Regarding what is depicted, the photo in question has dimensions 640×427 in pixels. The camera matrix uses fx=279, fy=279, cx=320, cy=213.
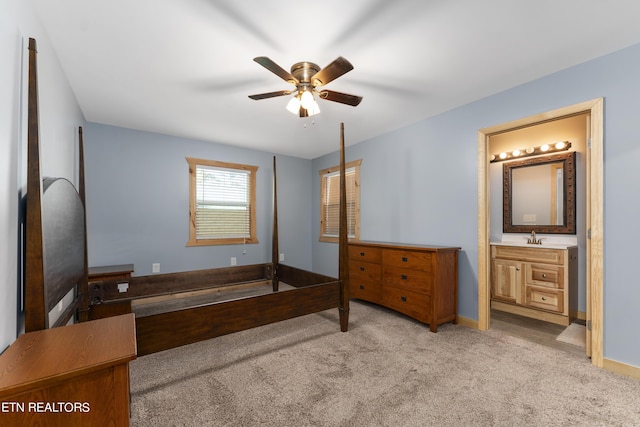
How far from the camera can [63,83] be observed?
2398 millimetres

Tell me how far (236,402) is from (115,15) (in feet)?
8.43

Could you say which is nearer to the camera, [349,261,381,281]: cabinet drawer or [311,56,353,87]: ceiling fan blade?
[311,56,353,87]: ceiling fan blade

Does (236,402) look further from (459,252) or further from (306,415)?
(459,252)

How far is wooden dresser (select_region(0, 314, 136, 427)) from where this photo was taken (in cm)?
86

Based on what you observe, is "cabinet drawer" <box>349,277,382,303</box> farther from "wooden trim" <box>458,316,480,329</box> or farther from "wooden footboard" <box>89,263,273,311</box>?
"wooden footboard" <box>89,263,273,311</box>

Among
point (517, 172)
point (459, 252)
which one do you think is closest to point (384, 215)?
point (459, 252)

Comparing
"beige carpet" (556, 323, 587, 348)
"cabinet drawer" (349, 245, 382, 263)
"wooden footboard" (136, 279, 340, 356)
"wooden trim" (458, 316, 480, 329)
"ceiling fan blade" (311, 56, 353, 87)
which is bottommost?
"beige carpet" (556, 323, 587, 348)

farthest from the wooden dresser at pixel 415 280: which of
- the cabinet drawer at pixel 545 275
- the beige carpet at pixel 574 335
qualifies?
the cabinet drawer at pixel 545 275

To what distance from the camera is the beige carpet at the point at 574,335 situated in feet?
8.68

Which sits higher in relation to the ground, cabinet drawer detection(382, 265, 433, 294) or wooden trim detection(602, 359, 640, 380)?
cabinet drawer detection(382, 265, 433, 294)

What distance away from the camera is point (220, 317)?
2115 mm

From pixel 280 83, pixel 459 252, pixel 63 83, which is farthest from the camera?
pixel 459 252

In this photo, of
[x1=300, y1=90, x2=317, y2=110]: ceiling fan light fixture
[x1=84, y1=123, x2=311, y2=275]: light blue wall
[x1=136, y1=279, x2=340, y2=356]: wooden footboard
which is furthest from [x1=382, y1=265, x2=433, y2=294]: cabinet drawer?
[x1=84, y1=123, x2=311, y2=275]: light blue wall

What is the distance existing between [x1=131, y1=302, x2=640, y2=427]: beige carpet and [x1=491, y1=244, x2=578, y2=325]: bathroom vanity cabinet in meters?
0.94
